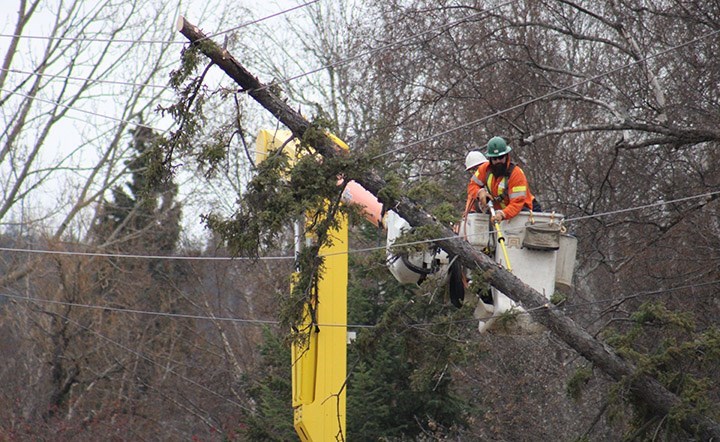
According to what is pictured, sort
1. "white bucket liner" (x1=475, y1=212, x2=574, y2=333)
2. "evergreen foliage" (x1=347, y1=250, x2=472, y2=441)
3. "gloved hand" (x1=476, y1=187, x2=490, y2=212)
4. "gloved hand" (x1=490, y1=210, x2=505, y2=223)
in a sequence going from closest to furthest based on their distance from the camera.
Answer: "gloved hand" (x1=490, y1=210, x2=505, y2=223) → "white bucket liner" (x1=475, y1=212, x2=574, y2=333) → "gloved hand" (x1=476, y1=187, x2=490, y2=212) → "evergreen foliage" (x1=347, y1=250, x2=472, y2=441)

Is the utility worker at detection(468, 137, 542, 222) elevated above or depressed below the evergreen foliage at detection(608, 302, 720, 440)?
above

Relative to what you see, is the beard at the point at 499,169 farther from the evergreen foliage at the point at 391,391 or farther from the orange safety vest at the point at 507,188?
the evergreen foliage at the point at 391,391

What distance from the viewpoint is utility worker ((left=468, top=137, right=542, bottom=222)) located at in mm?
11180

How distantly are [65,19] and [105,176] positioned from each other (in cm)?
421

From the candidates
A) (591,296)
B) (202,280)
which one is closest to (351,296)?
(591,296)

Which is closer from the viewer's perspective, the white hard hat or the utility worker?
the utility worker

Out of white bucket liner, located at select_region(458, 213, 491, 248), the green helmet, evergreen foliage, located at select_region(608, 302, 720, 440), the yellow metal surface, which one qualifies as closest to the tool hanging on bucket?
white bucket liner, located at select_region(458, 213, 491, 248)

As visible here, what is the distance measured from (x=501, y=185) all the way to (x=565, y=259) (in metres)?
0.97

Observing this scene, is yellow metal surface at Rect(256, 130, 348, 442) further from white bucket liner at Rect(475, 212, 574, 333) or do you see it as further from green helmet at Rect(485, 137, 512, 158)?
green helmet at Rect(485, 137, 512, 158)

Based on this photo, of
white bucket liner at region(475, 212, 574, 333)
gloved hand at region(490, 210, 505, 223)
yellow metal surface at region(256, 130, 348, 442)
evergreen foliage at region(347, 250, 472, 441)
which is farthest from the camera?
evergreen foliage at region(347, 250, 472, 441)

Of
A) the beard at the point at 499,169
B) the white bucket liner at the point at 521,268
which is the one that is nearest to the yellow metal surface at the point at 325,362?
the white bucket liner at the point at 521,268

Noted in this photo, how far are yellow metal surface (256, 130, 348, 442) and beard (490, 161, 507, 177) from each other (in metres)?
2.37

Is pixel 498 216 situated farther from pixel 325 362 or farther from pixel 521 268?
pixel 325 362

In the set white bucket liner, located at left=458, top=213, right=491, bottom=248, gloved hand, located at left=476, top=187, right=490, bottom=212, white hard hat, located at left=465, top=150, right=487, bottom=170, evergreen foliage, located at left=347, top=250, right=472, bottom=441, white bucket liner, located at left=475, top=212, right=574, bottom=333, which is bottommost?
evergreen foliage, located at left=347, top=250, right=472, bottom=441
